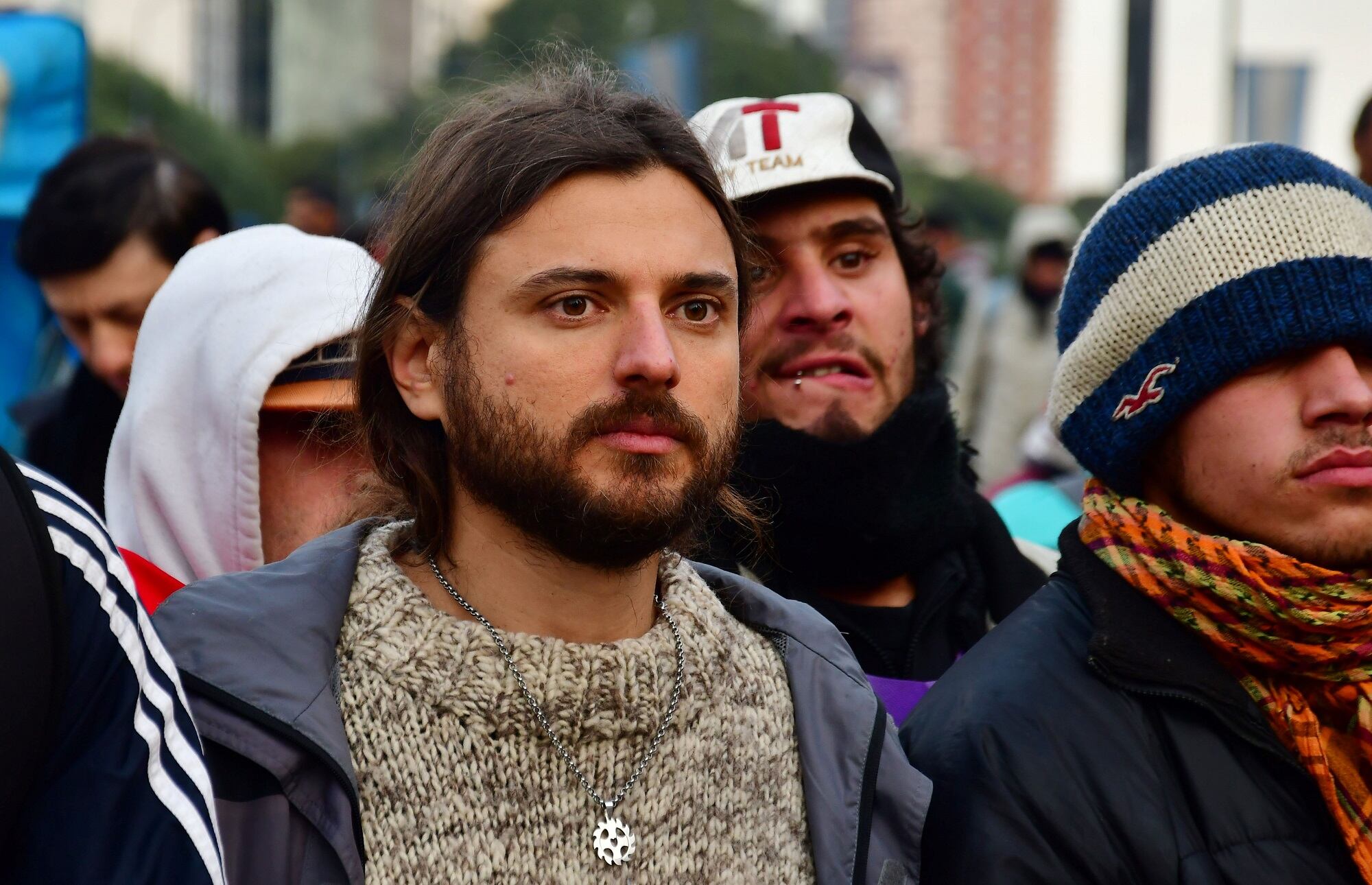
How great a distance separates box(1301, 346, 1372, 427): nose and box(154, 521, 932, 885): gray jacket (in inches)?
31.5

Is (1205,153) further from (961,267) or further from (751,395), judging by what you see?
(961,267)

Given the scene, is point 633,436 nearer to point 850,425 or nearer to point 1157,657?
point 1157,657

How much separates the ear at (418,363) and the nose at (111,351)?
1.77 metres

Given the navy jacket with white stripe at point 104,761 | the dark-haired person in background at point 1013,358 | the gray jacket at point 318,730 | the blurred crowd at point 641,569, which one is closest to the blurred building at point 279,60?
the dark-haired person in background at point 1013,358

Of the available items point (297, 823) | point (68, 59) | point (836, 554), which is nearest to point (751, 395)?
point (836, 554)

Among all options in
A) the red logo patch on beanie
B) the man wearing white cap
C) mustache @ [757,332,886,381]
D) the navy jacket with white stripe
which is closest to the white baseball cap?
the man wearing white cap

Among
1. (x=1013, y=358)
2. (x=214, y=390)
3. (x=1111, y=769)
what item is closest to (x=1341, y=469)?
(x=1111, y=769)

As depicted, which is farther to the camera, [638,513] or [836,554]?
[836,554]

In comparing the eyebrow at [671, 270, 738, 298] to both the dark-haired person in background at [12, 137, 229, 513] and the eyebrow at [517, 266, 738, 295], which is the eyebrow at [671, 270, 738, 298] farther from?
the dark-haired person in background at [12, 137, 229, 513]

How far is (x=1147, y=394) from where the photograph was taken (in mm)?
2547

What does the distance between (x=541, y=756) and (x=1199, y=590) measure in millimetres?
1014

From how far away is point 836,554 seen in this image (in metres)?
3.10

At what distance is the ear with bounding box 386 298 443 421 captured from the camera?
7.74 ft

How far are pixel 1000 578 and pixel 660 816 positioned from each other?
48.2 inches
